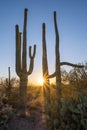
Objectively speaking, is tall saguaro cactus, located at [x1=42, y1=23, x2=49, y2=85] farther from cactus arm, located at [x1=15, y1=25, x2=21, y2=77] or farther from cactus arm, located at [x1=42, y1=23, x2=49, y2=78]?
cactus arm, located at [x1=15, y1=25, x2=21, y2=77]

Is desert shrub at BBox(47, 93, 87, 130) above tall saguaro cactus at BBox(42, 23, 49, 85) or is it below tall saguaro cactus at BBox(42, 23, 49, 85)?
below

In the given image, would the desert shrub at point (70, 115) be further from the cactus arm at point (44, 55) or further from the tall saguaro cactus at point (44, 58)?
the cactus arm at point (44, 55)

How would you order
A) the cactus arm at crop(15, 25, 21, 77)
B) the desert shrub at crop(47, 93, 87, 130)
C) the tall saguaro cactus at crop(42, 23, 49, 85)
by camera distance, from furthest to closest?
the cactus arm at crop(15, 25, 21, 77) → the tall saguaro cactus at crop(42, 23, 49, 85) → the desert shrub at crop(47, 93, 87, 130)

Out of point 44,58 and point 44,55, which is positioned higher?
point 44,55

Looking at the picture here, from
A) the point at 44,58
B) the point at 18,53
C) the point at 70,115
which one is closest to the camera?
the point at 70,115

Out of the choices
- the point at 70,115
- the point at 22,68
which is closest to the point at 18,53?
the point at 22,68

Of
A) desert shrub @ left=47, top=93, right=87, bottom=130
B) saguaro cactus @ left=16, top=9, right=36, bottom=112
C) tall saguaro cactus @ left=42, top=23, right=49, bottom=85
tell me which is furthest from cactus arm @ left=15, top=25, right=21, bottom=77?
desert shrub @ left=47, top=93, right=87, bottom=130

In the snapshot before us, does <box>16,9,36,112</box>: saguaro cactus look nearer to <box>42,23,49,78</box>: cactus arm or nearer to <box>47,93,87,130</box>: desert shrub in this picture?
<box>42,23,49,78</box>: cactus arm

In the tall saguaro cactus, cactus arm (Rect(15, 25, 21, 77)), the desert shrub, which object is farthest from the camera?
cactus arm (Rect(15, 25, 21, 77))

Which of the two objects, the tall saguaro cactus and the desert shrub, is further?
the tall saguaro cactus

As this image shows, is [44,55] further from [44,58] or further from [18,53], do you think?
[18,53]

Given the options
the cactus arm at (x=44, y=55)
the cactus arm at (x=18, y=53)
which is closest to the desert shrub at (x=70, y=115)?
the cactus arm at (x=44, y=55)

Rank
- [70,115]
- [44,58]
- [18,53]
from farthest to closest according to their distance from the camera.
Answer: [18,53] < [44,58] < [70,115]

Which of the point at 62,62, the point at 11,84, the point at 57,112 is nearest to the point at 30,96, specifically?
the point at 11,84
